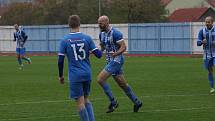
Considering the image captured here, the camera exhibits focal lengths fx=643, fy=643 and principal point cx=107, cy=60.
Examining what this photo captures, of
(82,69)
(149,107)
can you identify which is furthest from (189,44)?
(82,69)

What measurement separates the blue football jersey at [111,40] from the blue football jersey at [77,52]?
2.99 metres

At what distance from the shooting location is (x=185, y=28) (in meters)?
55.6

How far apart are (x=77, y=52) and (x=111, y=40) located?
3211 millimetres

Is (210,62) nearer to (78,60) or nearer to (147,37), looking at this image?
(78,60)

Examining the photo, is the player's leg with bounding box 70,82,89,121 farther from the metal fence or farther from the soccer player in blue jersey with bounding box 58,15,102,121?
the metal fence

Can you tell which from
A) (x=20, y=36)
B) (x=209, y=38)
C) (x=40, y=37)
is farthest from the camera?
(x=40, y=37)

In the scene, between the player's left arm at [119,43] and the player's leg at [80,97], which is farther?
the player's left arm at [119,43]

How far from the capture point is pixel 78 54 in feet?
38.0

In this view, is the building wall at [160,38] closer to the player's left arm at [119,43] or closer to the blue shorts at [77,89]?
the player's left arm at [119,43]

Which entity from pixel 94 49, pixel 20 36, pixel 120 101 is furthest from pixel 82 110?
pixel 20 36

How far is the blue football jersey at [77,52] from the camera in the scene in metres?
11.5

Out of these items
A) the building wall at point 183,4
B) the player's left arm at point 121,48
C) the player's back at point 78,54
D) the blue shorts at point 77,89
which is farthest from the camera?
the building wall at point 183,4

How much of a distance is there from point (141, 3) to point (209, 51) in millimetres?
59841

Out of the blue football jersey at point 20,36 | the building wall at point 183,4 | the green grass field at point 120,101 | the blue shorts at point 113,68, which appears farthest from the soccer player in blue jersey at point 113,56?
the building wall at point 183,4
